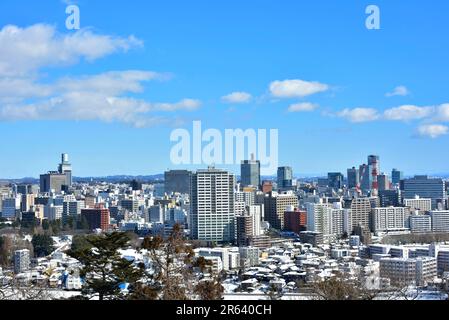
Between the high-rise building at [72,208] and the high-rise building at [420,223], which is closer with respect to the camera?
the high-rise building at [72,208]

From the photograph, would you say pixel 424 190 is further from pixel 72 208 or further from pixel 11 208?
pixel 11 208

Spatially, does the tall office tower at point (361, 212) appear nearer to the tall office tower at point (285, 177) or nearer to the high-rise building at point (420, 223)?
the high-rise building at point (420, 223)

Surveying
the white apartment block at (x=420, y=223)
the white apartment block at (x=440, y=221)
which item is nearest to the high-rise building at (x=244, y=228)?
the white apartment block at (x=420, y=223)

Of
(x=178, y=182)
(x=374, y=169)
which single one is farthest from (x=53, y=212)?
(x=374, y=169)
